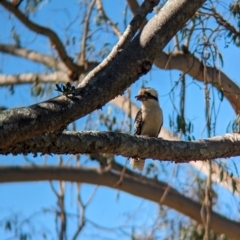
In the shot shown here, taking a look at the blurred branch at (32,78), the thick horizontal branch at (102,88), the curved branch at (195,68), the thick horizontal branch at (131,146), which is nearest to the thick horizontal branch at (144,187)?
the blurred branch at (32,78)

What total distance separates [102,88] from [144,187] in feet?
15.6

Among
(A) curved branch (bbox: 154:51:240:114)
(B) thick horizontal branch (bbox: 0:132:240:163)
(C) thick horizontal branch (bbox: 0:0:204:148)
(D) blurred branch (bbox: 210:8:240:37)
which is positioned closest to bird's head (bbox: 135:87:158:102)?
(A) curved branch (bbox: 154:51:240:114)

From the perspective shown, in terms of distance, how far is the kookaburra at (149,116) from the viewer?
16.3 ft

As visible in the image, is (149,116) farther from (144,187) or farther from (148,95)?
(144,187)

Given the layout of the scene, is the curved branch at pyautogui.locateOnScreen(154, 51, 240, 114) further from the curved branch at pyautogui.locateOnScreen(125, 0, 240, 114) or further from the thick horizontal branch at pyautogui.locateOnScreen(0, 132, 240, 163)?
the thick horizontal branch at pyautogui.locateOnScreen(0, 132, 240, 163)

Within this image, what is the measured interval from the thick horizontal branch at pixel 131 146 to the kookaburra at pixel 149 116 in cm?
150

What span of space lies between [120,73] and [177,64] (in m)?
3.77

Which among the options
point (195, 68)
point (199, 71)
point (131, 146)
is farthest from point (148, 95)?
point (131, 146)

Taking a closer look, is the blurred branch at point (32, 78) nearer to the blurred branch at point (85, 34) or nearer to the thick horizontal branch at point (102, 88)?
the blurred branch at point (85, 34)

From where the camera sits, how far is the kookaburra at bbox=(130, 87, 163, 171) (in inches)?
195

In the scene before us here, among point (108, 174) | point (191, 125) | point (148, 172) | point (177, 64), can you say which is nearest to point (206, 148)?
point (191, 125)

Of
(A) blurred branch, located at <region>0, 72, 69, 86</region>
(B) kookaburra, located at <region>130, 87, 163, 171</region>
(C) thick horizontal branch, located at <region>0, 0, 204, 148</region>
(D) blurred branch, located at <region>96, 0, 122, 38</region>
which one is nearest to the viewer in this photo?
(C) thick horizontal branch, located at <region>0, 0, 204, 148</region>

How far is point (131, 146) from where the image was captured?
306cm

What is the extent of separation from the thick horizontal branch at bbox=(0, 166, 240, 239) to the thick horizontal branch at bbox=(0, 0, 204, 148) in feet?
13.7
